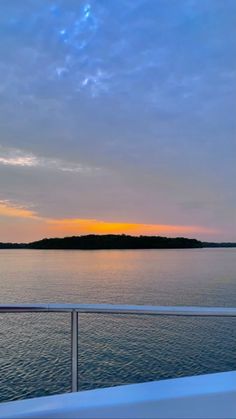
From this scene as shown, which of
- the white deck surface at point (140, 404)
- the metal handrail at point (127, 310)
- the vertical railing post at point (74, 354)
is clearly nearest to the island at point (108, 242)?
the vertical railing post at point (74, 354)

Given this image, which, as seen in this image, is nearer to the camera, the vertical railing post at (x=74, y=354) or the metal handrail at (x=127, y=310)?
the metal handrail at (x=127, y=310)

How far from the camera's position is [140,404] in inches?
49.1

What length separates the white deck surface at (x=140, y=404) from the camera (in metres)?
1.19

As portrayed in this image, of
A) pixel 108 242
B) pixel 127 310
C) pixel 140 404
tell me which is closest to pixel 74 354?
pixel 127 310

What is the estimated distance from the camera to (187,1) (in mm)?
3135

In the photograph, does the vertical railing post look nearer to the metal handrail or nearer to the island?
the metal handrail

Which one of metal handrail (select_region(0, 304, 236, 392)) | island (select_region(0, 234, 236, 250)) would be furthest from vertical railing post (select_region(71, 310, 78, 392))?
island (select_region(0, 234, 236, 250))

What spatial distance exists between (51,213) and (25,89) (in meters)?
14.3

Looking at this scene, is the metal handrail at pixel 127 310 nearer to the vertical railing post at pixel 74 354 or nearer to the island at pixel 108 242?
the vertical railing post at pixel 74 354

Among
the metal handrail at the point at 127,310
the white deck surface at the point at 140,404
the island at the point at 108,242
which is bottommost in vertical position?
the white deck surface at the point at 140,404

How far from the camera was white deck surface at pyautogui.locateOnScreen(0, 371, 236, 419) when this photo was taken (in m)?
1.19

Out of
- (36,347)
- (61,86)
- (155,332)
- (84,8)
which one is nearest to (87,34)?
(84,8)

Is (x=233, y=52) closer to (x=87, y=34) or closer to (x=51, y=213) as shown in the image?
(x=87, y=34)

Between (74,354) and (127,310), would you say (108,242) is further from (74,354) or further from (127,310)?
(127,310)
